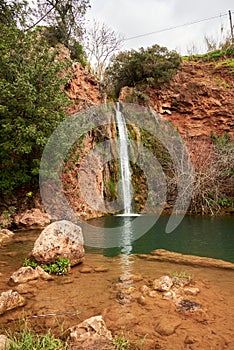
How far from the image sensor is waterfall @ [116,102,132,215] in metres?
16.8

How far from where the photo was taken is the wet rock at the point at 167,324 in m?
3.03

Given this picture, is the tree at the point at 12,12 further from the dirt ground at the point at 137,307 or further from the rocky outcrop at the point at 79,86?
the dirt ground at the point at 137,307

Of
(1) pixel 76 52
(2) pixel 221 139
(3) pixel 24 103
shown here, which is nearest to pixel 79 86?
(1) pixel 76 52

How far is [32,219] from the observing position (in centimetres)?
1029

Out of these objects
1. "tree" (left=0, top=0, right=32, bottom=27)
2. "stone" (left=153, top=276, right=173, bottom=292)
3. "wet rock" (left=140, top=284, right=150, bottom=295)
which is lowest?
"wet rock" (left=140, top=284, right=150, bottom=295)

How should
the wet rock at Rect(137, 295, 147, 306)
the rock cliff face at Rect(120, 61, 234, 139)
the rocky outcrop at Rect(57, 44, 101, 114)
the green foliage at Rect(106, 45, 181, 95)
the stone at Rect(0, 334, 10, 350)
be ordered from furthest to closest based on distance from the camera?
1. the green foliage at Rect(106, 45, 181, 95)
2. the rock cliff face at Rect(120, 61, 234, 139)
3. the rocky outcrop at Rect(57, 44, 101, 114)
4. the wet rock at Rect(137, 295, 147, 306)
5. the stone at Rect(0, 334, 10, 350)

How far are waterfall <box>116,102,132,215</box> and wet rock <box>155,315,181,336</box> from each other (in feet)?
42.3

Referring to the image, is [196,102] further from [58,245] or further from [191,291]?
[191,291]

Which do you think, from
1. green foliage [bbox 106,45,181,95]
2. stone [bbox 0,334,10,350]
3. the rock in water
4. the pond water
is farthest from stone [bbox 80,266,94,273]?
green foliage [bbox 106,45,181,95]

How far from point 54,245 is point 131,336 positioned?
2.95 metres

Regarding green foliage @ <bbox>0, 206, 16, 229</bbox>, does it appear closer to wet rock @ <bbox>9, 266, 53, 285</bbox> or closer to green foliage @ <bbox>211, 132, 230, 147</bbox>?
wet rock @ <bbox>9, 266, 53, 285</bbox>

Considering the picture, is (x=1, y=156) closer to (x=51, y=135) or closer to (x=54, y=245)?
(x=51, y=135)

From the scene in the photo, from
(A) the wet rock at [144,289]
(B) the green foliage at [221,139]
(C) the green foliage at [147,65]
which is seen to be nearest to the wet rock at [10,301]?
(A) the wet rock at [144,289]

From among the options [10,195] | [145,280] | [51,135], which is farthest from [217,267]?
[10,195]
